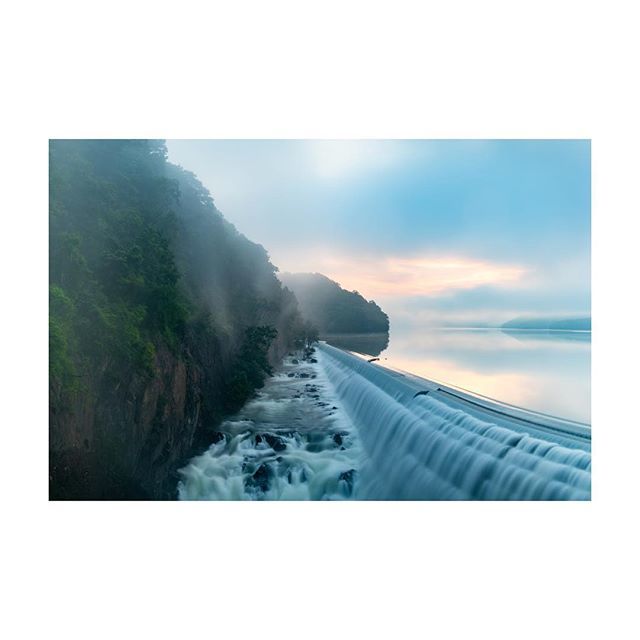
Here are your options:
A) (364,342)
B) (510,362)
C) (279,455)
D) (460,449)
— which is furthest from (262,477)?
(510,362)

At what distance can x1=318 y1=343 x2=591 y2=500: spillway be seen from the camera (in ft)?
10.2

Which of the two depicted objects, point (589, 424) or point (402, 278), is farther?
point (402, 278)

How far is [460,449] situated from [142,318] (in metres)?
2.61

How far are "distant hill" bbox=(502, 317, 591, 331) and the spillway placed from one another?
66 centimetres

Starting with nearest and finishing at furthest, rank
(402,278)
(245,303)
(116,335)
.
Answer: (116,335)
(402,278)
(245,303)

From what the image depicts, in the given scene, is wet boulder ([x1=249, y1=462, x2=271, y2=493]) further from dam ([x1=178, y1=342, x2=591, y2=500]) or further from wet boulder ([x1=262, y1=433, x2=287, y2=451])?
wet boulder ([x1=262, y1=433, x2=287, y2=451])

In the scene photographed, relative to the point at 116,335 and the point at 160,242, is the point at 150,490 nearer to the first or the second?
the point at 116,335

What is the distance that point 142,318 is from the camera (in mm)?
3787

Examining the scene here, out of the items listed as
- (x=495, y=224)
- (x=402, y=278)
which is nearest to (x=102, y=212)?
(x=402, y=278)

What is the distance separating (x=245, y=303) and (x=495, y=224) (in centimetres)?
221

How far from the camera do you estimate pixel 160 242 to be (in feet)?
13.1

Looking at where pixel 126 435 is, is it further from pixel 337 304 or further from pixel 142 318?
pixel 337 304

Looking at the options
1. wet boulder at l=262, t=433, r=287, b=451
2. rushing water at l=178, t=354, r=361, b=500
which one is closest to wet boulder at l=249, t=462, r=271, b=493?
rushing water at l=178, t=354, r=361, b=500
